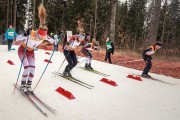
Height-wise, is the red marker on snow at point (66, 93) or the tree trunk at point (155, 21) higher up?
the tree trunk at point (155, 21)

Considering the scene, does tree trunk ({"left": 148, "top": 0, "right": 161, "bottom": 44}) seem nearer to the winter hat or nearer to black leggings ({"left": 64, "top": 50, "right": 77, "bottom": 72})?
black leggings ({"left": 64, "top": 50, "right": 77, "bottom": 72})

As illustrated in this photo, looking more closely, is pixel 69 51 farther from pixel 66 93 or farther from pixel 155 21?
pixel 155 21

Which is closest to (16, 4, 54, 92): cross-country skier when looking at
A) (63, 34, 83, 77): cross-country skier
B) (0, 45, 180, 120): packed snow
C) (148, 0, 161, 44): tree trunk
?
(0, 45, 180, 120): packed snow

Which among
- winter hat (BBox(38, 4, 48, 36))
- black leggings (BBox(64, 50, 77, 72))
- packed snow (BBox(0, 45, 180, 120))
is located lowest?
packed snow (BBox(0, 45, 180, 120))

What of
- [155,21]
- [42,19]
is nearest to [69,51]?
[42,19]

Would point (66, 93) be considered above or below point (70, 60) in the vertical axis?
below

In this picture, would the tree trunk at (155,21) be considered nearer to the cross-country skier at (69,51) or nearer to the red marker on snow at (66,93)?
the cross-country skier at (69,51)

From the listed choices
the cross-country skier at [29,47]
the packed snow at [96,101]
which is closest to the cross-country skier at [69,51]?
the packed snow at [96,101]

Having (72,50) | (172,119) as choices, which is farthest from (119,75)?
(172,119)

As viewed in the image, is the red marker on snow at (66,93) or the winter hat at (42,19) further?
the red marker on snow at (66,93)

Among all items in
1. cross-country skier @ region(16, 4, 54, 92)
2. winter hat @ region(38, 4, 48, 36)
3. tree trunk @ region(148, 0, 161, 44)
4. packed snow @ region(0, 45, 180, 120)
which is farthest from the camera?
tree trunk @ region(148, 0, 161, 44)

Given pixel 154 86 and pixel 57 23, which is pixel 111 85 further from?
pixel 57 23

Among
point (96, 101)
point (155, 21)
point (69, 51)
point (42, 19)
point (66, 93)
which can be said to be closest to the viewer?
point (42, 19)

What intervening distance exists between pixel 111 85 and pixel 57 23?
120 feet
